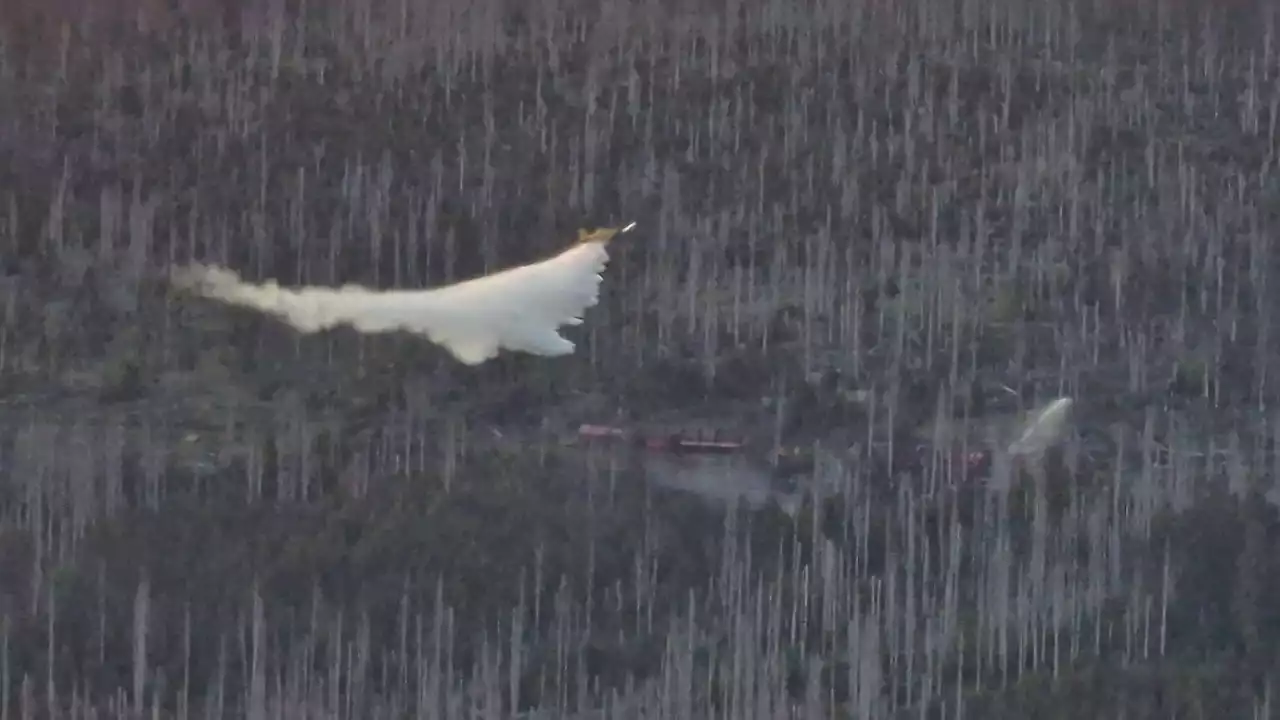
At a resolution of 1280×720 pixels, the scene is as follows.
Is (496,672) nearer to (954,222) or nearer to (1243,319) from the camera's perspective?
(954,222)

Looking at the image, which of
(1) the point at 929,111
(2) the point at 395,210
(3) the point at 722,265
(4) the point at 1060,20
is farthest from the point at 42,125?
(4) the point at 1060,20

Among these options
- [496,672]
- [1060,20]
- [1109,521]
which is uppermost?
[1060,20]

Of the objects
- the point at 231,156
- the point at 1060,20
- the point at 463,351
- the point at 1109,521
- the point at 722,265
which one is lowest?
the point at 1109,521

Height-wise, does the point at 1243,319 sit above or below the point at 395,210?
below

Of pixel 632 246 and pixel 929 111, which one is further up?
pixel 929 111

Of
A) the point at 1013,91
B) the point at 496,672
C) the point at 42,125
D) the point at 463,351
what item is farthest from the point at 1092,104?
the point at 42,125

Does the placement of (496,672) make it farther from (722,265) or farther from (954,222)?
(954,222)
